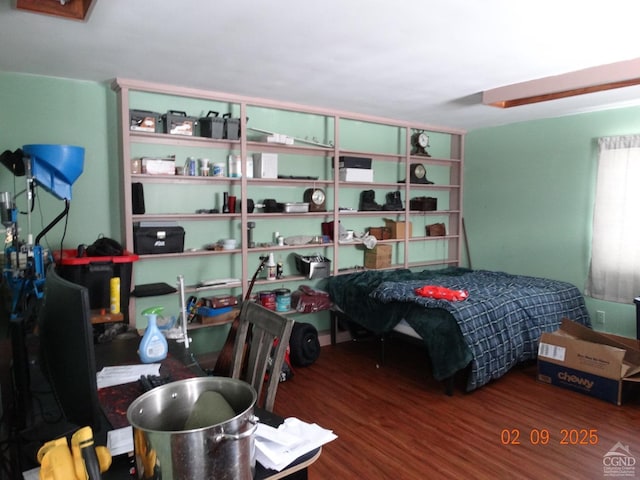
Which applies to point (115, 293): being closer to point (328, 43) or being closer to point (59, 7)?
point (59, 7)

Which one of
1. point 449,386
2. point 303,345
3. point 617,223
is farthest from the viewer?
point 617,223

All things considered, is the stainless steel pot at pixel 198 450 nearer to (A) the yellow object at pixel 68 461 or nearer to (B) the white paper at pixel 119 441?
(A) the yellow object at pixel 68 461

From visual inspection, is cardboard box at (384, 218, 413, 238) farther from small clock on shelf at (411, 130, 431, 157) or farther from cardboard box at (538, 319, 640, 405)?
cardboard box at (538, 319, 640, 405)

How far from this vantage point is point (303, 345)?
A: 3754 millimetres

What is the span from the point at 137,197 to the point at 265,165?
44.0 inches

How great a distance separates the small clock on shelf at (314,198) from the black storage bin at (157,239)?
1295 millimetres

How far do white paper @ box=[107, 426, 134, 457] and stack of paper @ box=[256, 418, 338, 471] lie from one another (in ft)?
1.11

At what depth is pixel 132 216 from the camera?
3311 millimetres

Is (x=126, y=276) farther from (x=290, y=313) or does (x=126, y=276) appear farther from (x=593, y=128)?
(x=593, y=128)

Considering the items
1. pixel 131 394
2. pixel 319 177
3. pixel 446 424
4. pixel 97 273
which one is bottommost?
pixel 446 424

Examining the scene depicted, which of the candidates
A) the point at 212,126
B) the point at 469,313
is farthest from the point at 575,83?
the point at 212,126

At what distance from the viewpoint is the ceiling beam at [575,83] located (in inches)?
115

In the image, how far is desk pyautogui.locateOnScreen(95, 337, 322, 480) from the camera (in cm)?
106

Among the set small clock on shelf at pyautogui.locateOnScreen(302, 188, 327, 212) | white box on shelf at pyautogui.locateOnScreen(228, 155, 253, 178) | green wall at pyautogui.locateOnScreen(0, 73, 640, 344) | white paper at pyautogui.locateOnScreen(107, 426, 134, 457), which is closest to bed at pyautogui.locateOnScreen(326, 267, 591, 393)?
green wall at pyautogui.locateOnScreen(0, 73, 640, 344)
